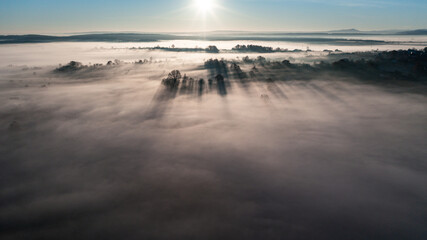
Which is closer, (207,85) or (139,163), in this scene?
(139,163)

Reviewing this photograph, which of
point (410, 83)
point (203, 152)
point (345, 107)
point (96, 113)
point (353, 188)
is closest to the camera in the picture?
point (353, 188)

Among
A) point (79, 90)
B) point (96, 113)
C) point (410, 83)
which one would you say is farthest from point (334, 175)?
point (410, 83)

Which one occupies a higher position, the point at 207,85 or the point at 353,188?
the point at 207,85

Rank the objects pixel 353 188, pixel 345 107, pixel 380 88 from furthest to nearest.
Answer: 1. pixel 380 88
2. pixel 345 107
3. pixel 353 188

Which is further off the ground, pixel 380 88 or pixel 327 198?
pixel 380 88

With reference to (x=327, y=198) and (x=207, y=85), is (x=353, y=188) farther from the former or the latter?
(x=207, y=85)

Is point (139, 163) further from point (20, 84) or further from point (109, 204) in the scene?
point (20, 84)

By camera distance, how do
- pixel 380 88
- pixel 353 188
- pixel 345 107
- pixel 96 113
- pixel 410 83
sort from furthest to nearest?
pixel 410 83 → pixel 380 88 → pixel 345 107 → pixel 96 113 → pixel 353 188

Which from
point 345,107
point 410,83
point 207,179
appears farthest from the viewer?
point 410,83

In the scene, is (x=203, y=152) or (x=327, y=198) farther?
(x=203, y=152)

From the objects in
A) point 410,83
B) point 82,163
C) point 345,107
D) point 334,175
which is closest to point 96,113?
point 82,163
